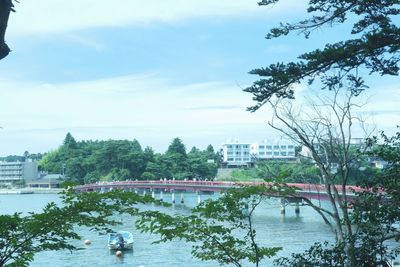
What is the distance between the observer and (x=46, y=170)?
143 meters

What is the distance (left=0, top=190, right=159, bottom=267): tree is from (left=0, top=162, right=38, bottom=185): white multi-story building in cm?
13920

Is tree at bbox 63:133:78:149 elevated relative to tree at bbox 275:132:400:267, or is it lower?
elevated

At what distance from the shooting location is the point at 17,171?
145000 millimetres

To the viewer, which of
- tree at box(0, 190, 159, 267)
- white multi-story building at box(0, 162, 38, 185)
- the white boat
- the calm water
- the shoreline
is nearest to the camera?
tree at box(0, 190, 159, 267)

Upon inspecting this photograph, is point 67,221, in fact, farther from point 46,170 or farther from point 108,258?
point 46,170

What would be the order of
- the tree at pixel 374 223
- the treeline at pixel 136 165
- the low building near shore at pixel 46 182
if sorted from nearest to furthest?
the tree at pixel 374 223 → the treeline at pixel 136 165 → the low building near shore at pixel 46 182

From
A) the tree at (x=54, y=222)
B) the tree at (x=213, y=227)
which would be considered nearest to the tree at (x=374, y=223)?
the tree at (x=213, y=227)

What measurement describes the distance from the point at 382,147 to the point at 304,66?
1.98 metres

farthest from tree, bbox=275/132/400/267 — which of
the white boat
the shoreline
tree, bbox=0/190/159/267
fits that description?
the shoreline

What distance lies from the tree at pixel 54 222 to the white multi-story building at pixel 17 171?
457 ft

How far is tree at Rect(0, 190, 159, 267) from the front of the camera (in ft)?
19.6

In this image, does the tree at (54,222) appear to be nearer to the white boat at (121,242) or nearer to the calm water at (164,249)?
the calm water at (164,249)

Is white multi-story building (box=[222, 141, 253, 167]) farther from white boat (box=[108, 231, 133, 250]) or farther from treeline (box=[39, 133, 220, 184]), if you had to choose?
white boat (box=[108, 231, 133, 250])

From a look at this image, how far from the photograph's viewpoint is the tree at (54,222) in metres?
5.96
